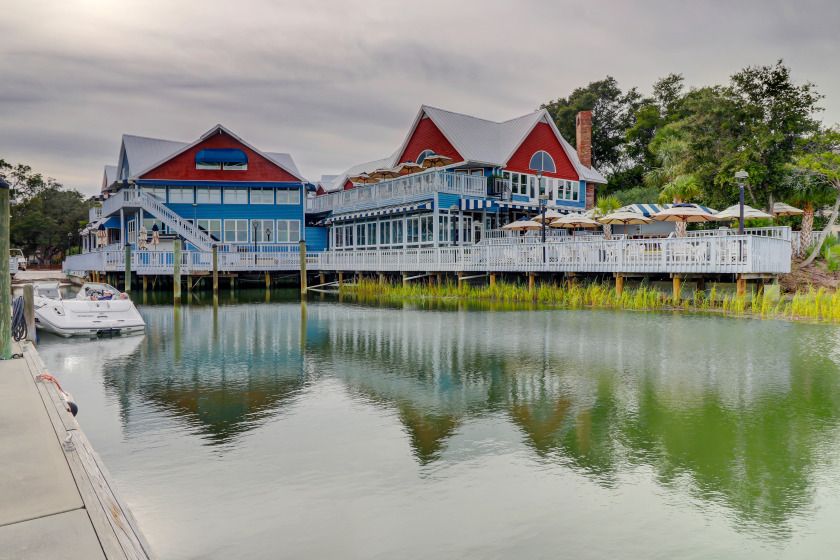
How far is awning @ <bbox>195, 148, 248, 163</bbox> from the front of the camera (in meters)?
42.9

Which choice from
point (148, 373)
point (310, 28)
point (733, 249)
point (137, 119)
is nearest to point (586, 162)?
point (310, 28)

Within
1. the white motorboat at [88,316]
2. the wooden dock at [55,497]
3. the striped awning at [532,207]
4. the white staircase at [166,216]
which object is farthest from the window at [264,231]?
the wooden dock at [55,497]

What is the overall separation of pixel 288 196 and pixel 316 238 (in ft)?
12.6

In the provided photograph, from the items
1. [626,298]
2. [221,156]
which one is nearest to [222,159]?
[221,156]

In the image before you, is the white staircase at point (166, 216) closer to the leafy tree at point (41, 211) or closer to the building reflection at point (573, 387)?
the building reflection at point (573, 387)

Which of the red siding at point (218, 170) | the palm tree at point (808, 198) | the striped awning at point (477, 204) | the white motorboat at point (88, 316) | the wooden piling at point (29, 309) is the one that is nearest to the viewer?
the wooden piling at point (29, 309)

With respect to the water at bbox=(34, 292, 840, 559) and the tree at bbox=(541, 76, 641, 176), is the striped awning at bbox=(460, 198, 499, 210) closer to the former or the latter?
the water at bbox=(34, 292, 840, 559)

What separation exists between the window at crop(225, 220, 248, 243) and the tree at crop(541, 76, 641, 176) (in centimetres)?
3353

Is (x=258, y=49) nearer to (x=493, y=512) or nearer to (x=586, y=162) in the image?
(x=586, y=162)

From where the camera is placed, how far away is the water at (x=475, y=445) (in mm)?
5145

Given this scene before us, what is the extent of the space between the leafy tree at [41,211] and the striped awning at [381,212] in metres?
46.4

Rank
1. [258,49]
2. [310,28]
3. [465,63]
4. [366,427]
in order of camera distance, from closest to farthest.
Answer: [366,427] → [310,28] → [258,49] → [465,63]

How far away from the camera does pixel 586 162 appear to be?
157 feet

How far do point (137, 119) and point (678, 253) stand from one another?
4427cm
